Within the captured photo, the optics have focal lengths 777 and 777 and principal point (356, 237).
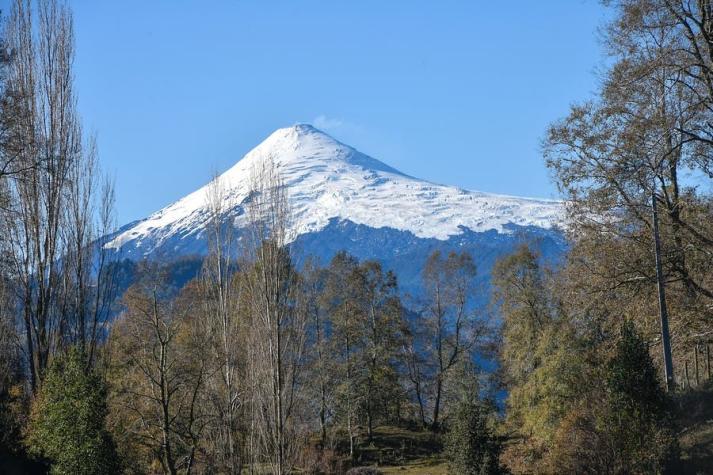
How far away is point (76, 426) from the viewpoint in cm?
1764

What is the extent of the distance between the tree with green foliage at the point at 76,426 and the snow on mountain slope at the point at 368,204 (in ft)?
497

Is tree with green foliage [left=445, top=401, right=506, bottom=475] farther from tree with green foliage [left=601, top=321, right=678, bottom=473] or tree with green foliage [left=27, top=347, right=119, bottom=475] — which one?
tree with green foliage [left=27, top=347, right=119, bottom=475]

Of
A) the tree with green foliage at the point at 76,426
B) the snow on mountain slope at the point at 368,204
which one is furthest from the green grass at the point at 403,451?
the snow on mountain slope at the point at 368,204

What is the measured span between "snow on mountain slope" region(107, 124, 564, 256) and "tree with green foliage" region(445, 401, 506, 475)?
486ft

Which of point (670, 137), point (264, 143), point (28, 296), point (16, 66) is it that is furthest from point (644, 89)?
point (264, 143)

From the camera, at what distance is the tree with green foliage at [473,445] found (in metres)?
21.9

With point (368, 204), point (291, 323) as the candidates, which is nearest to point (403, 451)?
point (291, 323)

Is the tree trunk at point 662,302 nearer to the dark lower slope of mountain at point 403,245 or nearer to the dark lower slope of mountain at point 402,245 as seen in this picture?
the dark lower slope of mountain at point 402,245

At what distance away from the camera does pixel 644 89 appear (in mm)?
17094

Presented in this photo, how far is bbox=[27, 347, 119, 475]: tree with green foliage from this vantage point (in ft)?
57.2

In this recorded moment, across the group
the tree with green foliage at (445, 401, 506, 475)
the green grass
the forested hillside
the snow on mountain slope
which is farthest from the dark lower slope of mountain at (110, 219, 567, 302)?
the tree with green foliage at (445, 401, 506, 475)

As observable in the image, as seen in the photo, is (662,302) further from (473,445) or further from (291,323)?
(291,323)

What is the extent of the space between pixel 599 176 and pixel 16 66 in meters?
18.4

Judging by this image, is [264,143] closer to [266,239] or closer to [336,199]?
[336,199]
